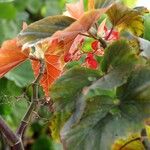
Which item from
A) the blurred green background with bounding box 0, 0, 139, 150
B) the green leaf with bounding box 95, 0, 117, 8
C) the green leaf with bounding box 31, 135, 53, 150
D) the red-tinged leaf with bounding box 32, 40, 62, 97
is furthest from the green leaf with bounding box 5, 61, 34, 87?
the green leaf with bounding box 31, 135, 53, 150

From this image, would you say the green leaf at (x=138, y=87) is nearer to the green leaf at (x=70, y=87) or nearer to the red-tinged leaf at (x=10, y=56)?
the green leaf at (x=70, y=87)

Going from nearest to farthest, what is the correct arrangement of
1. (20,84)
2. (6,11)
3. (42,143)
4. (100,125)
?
(100,125) < (20,84) < (6,11) < (42,143)

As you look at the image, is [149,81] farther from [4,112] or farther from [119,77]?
[4,112]

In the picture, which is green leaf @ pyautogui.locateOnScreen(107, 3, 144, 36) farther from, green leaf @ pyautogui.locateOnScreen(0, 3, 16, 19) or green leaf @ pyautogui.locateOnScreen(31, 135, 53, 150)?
green leaf @ pyautogui.locateOnScreen(31, 135, 53, 150)

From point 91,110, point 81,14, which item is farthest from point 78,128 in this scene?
Result: point 81,14

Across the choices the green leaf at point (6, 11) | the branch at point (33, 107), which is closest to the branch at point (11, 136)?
the branch at point (33, 107)

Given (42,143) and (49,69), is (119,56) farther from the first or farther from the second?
(42,143)

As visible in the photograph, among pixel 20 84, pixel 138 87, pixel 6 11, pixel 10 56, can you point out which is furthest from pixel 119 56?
pixel 6 11

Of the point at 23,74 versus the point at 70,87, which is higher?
the point at 70,87
